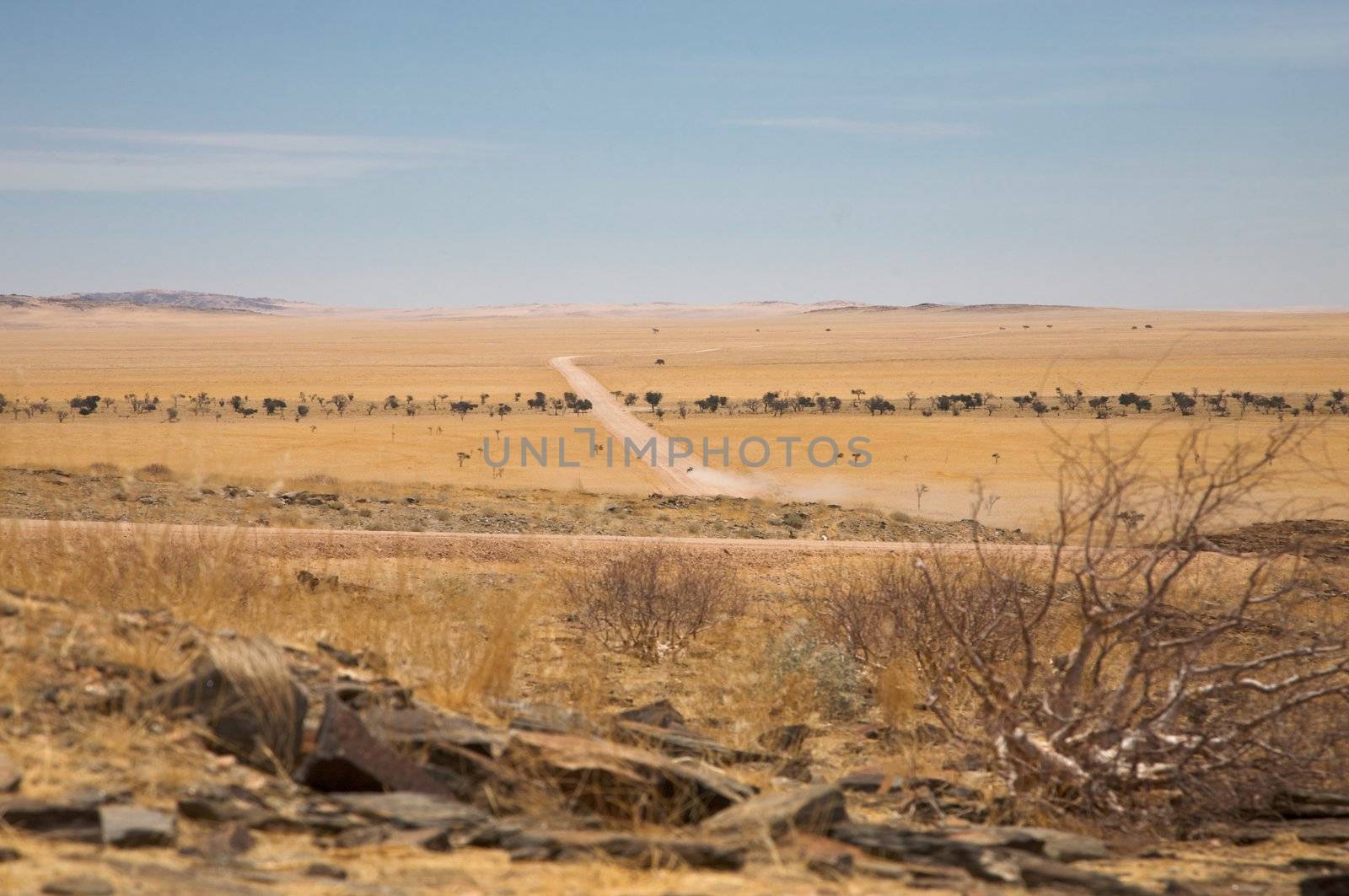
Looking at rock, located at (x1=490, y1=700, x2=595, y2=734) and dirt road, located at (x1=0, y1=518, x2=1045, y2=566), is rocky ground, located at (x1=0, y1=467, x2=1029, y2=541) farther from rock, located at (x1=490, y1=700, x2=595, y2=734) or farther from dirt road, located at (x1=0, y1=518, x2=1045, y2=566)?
rock, located at (x1=490, y1=700, x2=595, y2=734)

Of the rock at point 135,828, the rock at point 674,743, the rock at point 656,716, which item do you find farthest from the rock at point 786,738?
the rock at point 135,828

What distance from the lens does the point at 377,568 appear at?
57.8 feet

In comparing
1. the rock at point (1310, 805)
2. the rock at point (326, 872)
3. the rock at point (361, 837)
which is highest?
the rock at point (326, 872)

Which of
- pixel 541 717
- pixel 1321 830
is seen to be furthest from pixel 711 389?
pixel 1321 830

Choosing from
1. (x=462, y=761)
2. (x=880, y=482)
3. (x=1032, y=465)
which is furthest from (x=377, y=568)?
(x=1032, y=465)

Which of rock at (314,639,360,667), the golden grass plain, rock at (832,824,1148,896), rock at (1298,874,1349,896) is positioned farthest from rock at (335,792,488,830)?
the golden grass plain

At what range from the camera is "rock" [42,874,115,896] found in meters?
4.41

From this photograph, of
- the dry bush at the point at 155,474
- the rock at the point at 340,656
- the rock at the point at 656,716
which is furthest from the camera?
the dry bush at the point at 155,474

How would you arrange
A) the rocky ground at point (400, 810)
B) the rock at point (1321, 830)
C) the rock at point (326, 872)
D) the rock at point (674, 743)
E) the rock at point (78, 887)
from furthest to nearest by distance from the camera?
the rock at point (674, 743) → the rock at point (1321, 830) → the rocky ground at point (400, 810) → the rock at point (326, 872) → the rock at point (78, 887)

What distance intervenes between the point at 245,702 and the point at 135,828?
118 cm

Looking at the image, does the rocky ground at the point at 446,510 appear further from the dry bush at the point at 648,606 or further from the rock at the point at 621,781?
the rock at the point at 621,781

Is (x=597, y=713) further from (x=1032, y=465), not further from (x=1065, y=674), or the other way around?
(x=1032, y=465)

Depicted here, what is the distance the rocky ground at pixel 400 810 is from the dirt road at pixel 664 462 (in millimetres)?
25876

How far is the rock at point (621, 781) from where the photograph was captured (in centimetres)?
632
